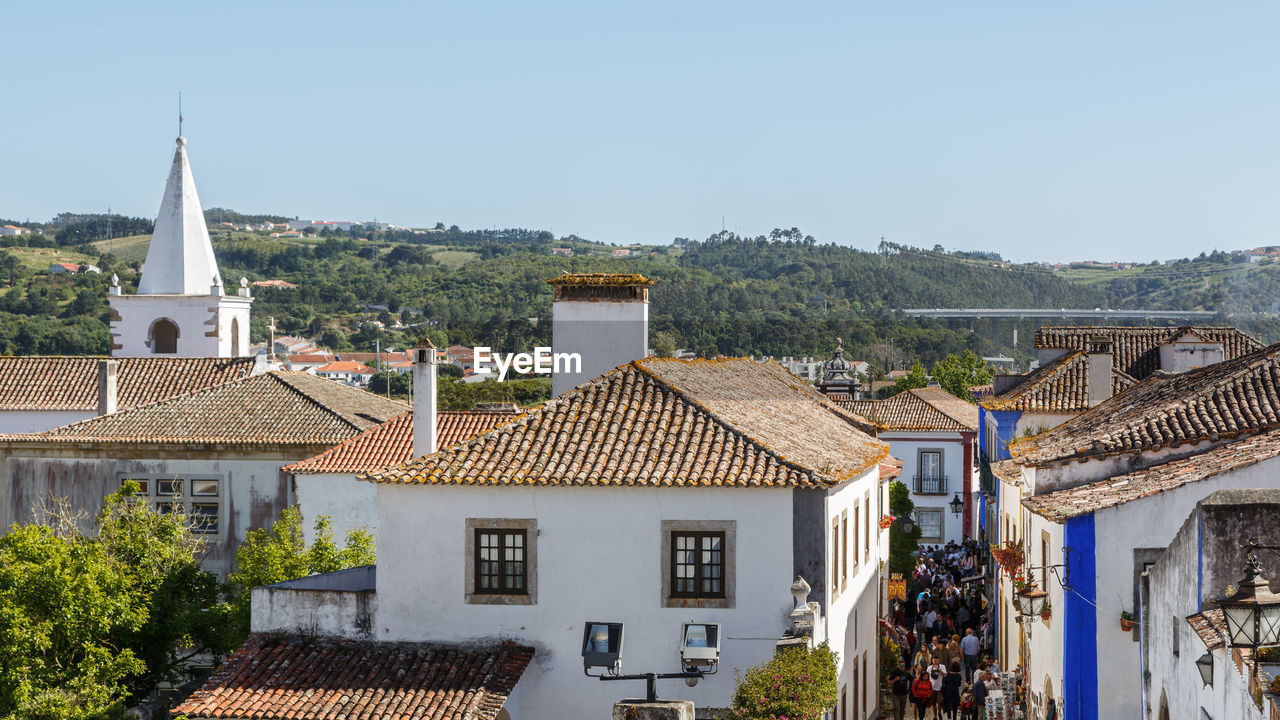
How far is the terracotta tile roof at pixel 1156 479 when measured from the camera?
18141mm

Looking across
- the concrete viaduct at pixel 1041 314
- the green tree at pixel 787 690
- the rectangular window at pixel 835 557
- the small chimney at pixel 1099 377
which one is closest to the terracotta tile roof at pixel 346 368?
the concrete viaduct at pixel 1041 314

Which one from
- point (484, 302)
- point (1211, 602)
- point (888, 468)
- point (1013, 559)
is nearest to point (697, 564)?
point (1013, 559)

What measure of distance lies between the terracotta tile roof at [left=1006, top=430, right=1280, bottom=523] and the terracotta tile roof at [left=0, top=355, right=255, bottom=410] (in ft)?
91.8

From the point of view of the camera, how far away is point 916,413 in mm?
63531

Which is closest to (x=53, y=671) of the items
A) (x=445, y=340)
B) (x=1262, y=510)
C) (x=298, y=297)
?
(x=1262, y=510)

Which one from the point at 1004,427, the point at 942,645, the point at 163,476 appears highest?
the point at 1004,427

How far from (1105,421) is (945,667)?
6.11 metres

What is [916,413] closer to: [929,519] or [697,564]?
[929,519]

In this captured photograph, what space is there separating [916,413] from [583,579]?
4524 cm

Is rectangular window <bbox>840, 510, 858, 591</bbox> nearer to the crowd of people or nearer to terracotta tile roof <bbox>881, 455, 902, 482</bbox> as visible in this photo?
the crowd of people

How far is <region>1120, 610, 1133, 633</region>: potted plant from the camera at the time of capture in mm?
19000

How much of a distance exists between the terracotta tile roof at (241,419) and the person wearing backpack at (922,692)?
14.9m

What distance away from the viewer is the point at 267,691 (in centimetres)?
1909

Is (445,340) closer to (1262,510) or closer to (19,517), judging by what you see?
(19,517)
